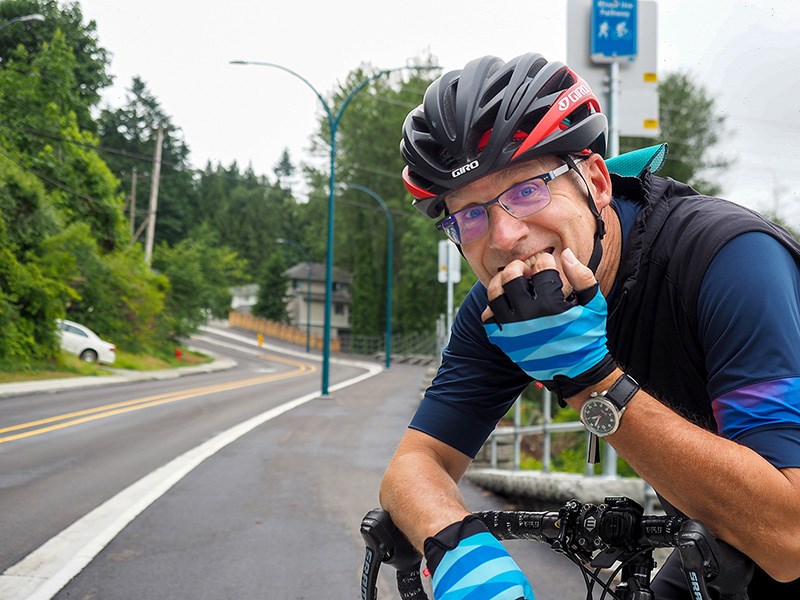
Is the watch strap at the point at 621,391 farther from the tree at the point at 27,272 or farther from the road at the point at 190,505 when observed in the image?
the tree at the point at 27,272

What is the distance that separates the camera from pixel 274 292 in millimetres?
92062

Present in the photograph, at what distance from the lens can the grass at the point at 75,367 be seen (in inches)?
760

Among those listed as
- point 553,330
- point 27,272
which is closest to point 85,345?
point 27,272

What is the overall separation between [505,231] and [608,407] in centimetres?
48

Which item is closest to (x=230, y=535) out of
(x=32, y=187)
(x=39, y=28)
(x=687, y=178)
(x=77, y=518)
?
(x=77, y=518)

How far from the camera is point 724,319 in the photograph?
5.15ft

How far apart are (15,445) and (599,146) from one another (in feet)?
28.6

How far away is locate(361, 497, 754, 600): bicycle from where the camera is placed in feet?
4.78

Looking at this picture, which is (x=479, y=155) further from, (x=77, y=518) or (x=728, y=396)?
(x=77, y=518)

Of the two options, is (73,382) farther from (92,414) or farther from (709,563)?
(709,563)

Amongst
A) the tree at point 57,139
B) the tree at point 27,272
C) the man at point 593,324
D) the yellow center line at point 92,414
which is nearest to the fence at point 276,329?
the tree at point 57,139

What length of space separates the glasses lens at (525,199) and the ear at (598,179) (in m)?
0.18

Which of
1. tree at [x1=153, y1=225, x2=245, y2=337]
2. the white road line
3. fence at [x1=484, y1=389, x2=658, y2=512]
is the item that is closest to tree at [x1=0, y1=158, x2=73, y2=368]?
the white road line

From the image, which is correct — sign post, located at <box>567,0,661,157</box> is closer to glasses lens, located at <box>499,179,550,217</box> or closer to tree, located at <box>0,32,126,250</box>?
glasses lens, located at <box>499,179,550,217</box>
